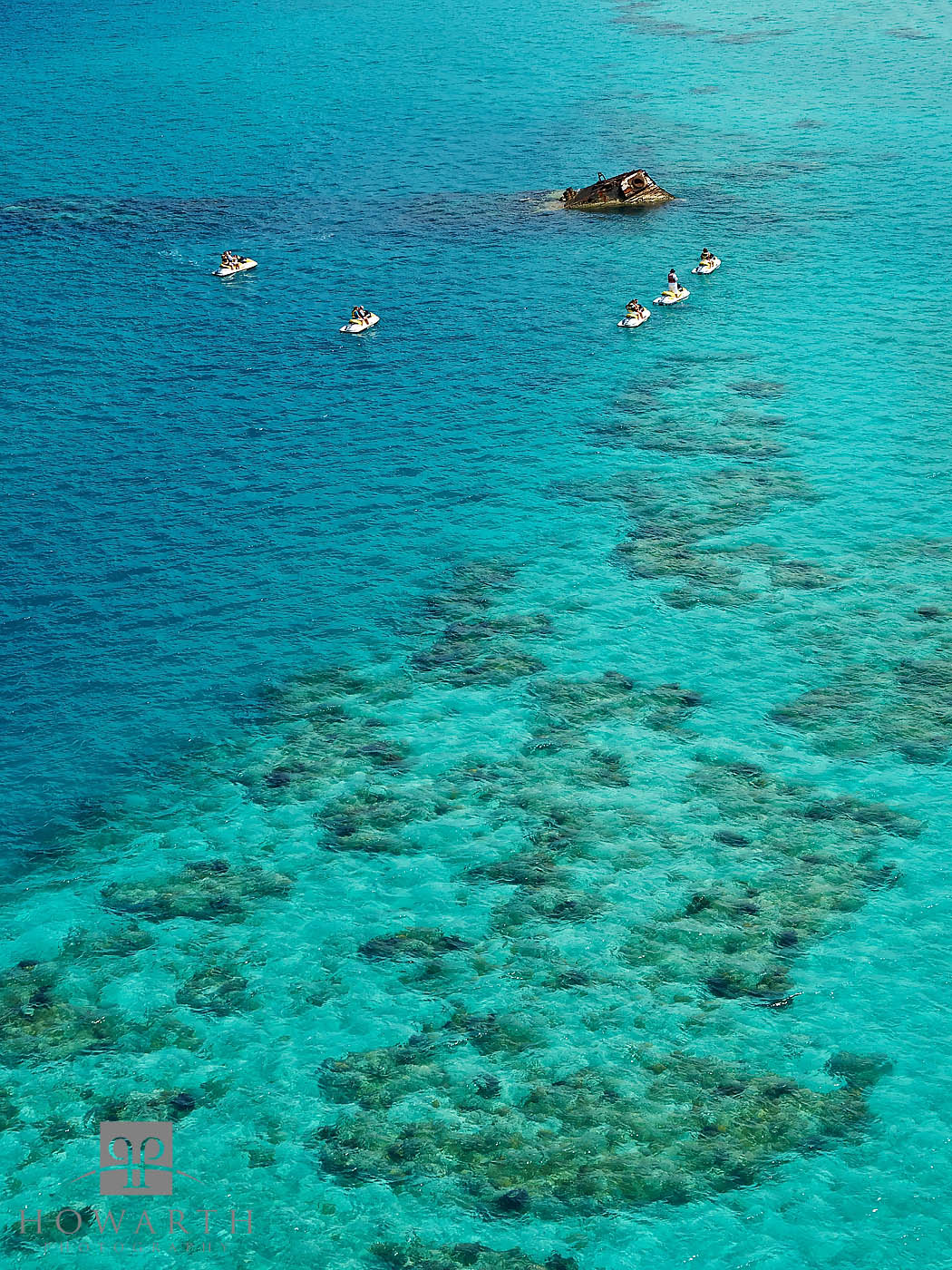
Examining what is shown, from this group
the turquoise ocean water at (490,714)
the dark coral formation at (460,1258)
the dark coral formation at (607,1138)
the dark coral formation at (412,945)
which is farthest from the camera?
the dark coral formation at (412,945)

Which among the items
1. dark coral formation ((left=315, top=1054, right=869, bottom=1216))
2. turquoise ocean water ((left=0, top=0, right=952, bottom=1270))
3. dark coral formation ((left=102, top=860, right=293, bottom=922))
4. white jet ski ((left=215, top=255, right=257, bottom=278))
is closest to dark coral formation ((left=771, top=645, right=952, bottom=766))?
turquoise ocean water ((left=0, top=0, right=952, bottom=1270))

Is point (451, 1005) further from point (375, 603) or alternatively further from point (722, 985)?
point (375, 603)

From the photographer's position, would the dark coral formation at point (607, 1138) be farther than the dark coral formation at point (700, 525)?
No

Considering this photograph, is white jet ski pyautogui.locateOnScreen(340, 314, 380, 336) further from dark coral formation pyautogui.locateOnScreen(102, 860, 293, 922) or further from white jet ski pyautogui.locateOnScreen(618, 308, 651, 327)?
dark coral formation pyautogui.locateOnScreen(102, 860, 293, 922)

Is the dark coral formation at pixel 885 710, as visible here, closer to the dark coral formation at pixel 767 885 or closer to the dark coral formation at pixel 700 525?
the dark coral formation at pixel 767 885

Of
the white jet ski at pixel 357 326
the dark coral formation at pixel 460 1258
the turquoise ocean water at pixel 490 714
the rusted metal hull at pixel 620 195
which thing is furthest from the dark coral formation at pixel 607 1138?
the rusted metal hull at pixel 620 195

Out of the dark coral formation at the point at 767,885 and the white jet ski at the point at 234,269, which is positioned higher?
the white jet ski at the point at 234,269

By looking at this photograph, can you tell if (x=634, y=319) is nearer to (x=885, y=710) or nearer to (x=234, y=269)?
(x=234, y=269)

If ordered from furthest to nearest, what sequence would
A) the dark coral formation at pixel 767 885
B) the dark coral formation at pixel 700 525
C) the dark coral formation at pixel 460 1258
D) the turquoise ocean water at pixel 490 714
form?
1. the dark coral formation at pixel 700 525
2. the dark coral formation at pixel 767 885
3. the turquoise ocean water at pixel 490 714
4. the dark coral formation at pixel 460 1258
